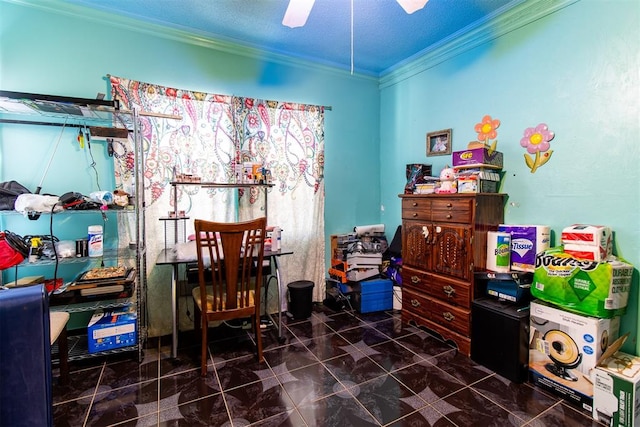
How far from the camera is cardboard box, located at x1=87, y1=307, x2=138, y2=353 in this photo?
2195 millimetres

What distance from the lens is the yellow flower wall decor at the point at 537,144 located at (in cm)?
228

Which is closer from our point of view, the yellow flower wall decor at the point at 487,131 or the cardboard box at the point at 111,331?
the cardboard box at the point at 111,331

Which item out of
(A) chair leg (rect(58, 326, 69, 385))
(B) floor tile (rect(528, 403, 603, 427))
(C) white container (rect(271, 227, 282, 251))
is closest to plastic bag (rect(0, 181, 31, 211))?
(A) chair leg (rect(58, 326, 69, 385))

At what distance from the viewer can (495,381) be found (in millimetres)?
2053

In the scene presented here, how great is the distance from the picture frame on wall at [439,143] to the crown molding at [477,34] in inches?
27.6

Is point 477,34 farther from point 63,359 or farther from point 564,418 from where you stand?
point 63,359

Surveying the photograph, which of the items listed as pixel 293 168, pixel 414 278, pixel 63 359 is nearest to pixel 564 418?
pixel 414 278

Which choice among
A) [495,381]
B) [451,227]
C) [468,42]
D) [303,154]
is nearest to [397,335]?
[495,381]

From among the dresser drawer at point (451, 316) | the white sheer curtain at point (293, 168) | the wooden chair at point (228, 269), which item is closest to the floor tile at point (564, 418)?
the dresser drawer at point (451, 316)

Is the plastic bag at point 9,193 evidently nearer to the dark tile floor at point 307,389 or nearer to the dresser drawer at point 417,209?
the dark tile floor at point 307,389

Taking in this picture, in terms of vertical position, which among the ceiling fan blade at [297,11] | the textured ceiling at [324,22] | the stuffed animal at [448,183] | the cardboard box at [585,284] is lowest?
the cardboard box at [585,284]

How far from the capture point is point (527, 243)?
7.41ft

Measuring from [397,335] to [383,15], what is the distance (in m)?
2.68

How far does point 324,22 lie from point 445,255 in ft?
7.18
